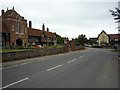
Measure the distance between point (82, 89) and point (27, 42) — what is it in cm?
7696

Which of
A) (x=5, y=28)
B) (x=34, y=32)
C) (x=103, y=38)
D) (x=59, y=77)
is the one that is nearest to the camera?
(x=59, y=77)

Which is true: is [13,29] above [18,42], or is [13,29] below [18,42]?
above

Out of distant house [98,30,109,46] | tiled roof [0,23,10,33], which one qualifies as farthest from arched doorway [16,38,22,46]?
distant house [98,30,109,46]

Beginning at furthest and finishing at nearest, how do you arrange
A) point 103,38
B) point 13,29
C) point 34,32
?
point 103,38 → point 34,32 → point 13,29

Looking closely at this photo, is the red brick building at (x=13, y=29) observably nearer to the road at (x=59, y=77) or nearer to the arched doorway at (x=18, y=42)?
the arched doorway at (x=18, y=42)

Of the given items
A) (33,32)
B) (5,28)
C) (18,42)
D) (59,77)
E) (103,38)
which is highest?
(5,28)

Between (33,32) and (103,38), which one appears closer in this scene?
(33,32)

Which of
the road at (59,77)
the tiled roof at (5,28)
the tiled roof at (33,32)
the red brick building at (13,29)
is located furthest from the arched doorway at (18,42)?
the road at (59,77)

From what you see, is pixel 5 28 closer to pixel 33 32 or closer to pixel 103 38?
pixel 33 32

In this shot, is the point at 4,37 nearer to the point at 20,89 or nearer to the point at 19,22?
the point at 19,22

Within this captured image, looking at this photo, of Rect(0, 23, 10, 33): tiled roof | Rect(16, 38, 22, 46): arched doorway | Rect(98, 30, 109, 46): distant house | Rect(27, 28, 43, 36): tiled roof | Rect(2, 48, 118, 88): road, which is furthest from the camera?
Rect(98, 30, 109, 46): distant house

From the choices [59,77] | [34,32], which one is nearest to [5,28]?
[34,32]

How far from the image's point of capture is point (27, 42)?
280ft

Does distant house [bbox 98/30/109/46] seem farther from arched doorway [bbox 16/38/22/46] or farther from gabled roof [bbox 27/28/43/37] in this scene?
arched doorway [bbox 16/38/22/46]
